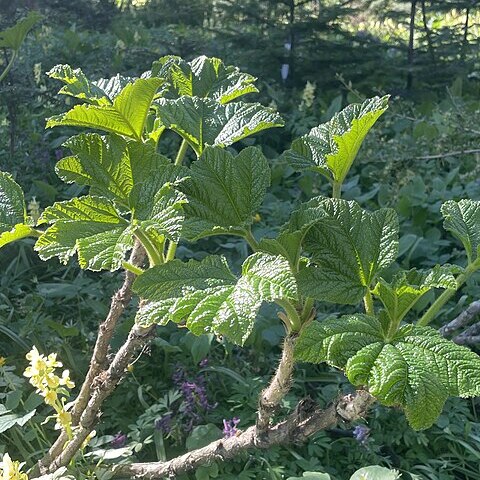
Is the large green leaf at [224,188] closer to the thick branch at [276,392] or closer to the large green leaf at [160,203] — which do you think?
the large green leaf at [160,203]

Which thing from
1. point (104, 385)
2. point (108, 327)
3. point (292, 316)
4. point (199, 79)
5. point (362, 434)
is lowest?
point (362, 434)

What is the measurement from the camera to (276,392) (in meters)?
1.22

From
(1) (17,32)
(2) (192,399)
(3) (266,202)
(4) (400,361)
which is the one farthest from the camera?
(3) (266,202)

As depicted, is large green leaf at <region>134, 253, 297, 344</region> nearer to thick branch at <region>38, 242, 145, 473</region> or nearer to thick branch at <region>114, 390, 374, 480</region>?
thick branch at <region>114, 390, 374, 480</region>

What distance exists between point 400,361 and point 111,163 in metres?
0.51

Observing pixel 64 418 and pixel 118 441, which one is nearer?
pixel 64 418

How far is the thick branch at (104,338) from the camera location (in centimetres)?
135

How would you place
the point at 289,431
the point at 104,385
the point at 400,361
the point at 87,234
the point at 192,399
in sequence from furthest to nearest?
the point at 192,399 < the point at 104,385 < the point at 289,431 < the point at 87,234 < the point at 400,361

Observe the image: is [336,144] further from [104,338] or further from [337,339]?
[104,338]

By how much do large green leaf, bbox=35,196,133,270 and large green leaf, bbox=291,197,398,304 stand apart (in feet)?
0.81

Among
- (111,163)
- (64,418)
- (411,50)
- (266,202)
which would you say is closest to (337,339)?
(111,163)

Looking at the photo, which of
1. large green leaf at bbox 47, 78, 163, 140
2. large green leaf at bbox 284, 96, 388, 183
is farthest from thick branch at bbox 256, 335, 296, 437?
large green leaf at bbox 47, 78, 163, 140

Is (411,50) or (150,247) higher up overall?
(411,50)

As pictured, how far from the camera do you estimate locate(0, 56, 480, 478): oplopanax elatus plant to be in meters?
0.82
